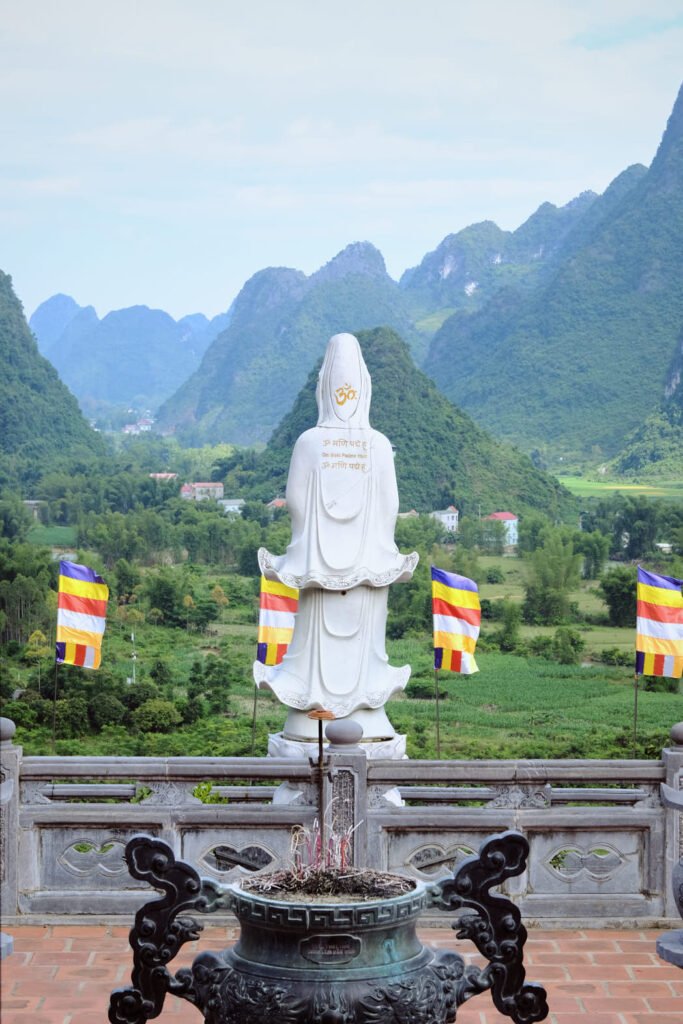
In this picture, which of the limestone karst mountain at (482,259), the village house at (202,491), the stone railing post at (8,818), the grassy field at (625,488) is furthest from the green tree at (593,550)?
the limestone karst mountain at (482,259)

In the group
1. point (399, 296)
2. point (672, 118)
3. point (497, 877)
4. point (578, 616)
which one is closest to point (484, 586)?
point (578, 616)

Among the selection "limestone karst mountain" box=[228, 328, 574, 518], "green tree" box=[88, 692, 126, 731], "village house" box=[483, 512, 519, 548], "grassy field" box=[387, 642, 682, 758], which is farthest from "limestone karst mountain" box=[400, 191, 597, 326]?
"green tree" box=[88, 692, 126, 731]

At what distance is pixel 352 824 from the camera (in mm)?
6664

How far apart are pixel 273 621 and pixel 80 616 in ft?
6.17

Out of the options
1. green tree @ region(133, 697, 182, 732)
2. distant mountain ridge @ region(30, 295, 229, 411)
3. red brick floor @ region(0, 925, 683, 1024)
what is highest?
distant mountain ridge @ region(30, 295, 229, 411)

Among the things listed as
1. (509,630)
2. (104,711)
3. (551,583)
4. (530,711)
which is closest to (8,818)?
(104,711)

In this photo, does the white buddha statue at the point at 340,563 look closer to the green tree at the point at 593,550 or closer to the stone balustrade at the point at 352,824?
the stone balustrade at the point at 352,824

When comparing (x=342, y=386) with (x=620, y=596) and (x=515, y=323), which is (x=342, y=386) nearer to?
(x=620, y=596)

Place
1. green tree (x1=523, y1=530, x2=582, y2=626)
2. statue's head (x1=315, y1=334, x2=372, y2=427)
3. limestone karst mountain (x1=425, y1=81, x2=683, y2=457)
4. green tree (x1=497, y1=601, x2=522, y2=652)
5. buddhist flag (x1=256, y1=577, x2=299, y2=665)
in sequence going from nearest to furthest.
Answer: statue's head (x1=315, y1=334, x2=372, y2=427)
buddhist flag (x1=256, y1=577, x2=299, y2=665)
green tree (x1=497, y1=601, x2=522, y2=652)
green tree (x1=523, y1=530, x2=582, y2=626)
limestone karst mountain (x1=425, y1=81, x2=683, y2=457)

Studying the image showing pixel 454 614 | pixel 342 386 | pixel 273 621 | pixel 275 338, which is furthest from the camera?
pixel 275 338

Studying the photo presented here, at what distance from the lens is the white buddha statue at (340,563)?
372 inches

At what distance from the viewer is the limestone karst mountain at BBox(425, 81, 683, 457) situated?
62.8m

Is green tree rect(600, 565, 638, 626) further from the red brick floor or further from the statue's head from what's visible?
the red brick floor

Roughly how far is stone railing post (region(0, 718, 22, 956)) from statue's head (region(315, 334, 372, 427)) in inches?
145
